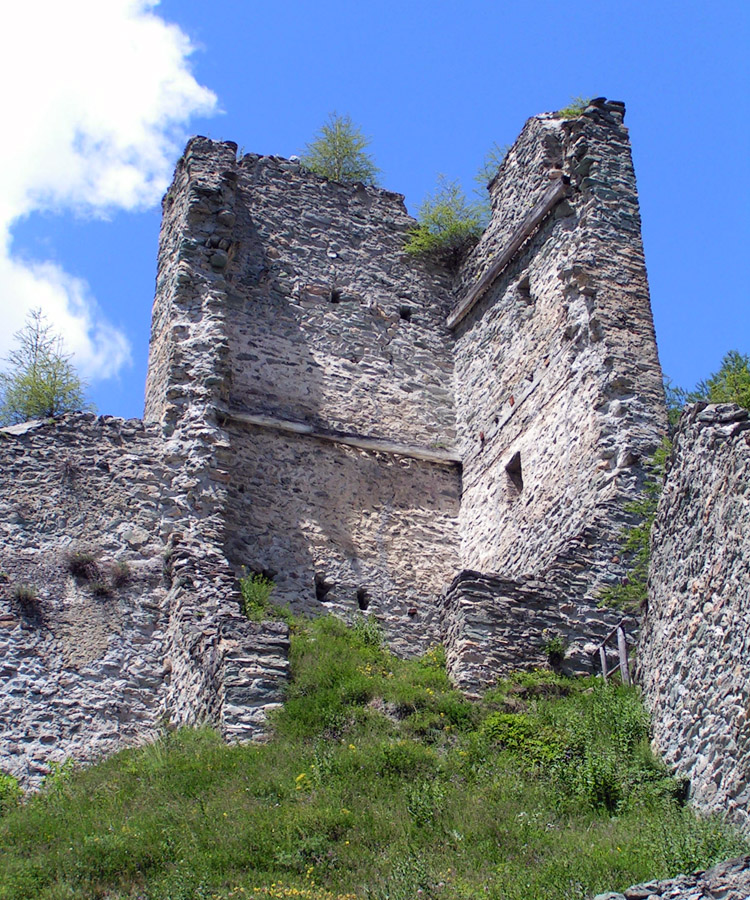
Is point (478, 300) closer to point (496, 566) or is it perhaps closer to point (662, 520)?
point (496, 566)

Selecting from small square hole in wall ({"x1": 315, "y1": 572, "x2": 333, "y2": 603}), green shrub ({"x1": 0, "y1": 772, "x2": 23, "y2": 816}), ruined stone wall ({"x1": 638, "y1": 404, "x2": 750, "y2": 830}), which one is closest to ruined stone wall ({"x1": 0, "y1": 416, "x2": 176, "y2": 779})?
green shrub ({"x1": 0, "y1": 772, "x2": 23, "y2": 816})

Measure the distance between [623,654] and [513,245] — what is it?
6300mm

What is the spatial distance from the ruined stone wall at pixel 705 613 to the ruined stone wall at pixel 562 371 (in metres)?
2.35

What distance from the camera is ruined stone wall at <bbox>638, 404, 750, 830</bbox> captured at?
27.7 feet

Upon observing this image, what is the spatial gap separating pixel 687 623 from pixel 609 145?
7.43m

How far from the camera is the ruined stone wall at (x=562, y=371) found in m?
12.8

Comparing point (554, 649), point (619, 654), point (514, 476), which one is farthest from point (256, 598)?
point (619, 654)

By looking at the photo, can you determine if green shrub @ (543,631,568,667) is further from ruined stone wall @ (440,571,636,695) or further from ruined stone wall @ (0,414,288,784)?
ruined stone wall @ (0,414,288,784)

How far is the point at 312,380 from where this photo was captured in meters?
15.8

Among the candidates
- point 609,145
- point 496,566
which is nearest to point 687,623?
point 496,566

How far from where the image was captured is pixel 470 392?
1623 centimetres

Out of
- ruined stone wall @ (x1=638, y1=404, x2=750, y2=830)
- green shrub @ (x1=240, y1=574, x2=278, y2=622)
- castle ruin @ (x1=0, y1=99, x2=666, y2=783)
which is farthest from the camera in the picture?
green shrub @ (x1=240, y1=574, x2=278, y2=622)

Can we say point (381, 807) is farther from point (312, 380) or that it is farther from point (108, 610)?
point (312, 380)

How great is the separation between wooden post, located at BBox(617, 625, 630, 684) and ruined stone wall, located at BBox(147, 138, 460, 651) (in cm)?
303
